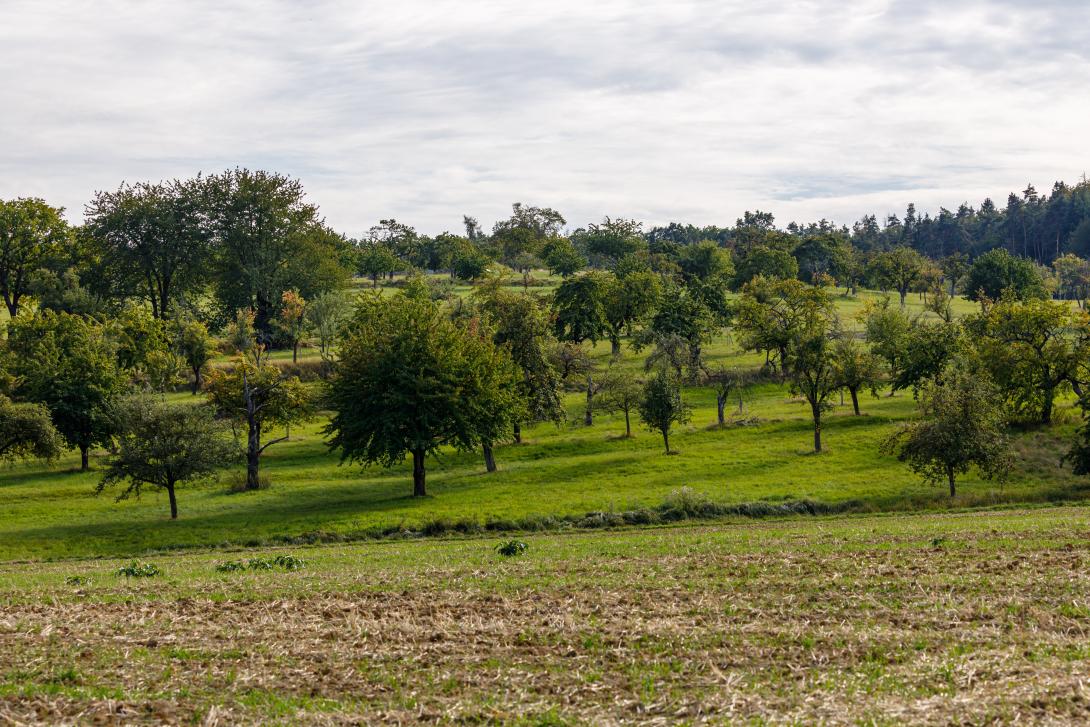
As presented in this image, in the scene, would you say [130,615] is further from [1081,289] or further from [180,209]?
[1081,289]

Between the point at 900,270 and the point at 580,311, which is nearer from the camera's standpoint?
the point at 580,311

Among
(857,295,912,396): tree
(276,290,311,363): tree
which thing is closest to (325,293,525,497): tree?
(857,295,912,396): tree

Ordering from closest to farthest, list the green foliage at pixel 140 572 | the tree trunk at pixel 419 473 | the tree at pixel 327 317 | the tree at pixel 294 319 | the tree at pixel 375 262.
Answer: the green foliage at pixel 140 572, the tree trunk at pixel 419 473, the tree at pixel 327 317, the tree at pixel 294 319, the tree at pixel 375 262

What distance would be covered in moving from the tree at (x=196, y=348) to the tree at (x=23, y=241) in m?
28.0

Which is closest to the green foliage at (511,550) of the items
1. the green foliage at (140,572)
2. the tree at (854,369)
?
the green foliage at (140,572)

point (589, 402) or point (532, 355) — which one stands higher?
point (532, 355)

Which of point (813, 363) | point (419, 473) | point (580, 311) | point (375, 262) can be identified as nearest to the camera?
point (419, 473)

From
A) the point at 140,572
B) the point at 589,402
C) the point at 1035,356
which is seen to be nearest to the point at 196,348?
the point at 589,402

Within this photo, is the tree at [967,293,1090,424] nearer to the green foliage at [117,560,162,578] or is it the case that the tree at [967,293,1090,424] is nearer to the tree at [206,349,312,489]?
the tree at [206,349,312,489]

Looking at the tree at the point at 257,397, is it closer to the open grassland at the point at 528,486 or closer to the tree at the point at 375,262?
the open grassland at the point at 528,486

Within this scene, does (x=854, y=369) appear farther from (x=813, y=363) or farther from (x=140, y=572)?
(x=140, y=572)

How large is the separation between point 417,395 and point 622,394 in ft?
71.9

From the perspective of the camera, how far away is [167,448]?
2137 inches

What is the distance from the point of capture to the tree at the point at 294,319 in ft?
356
